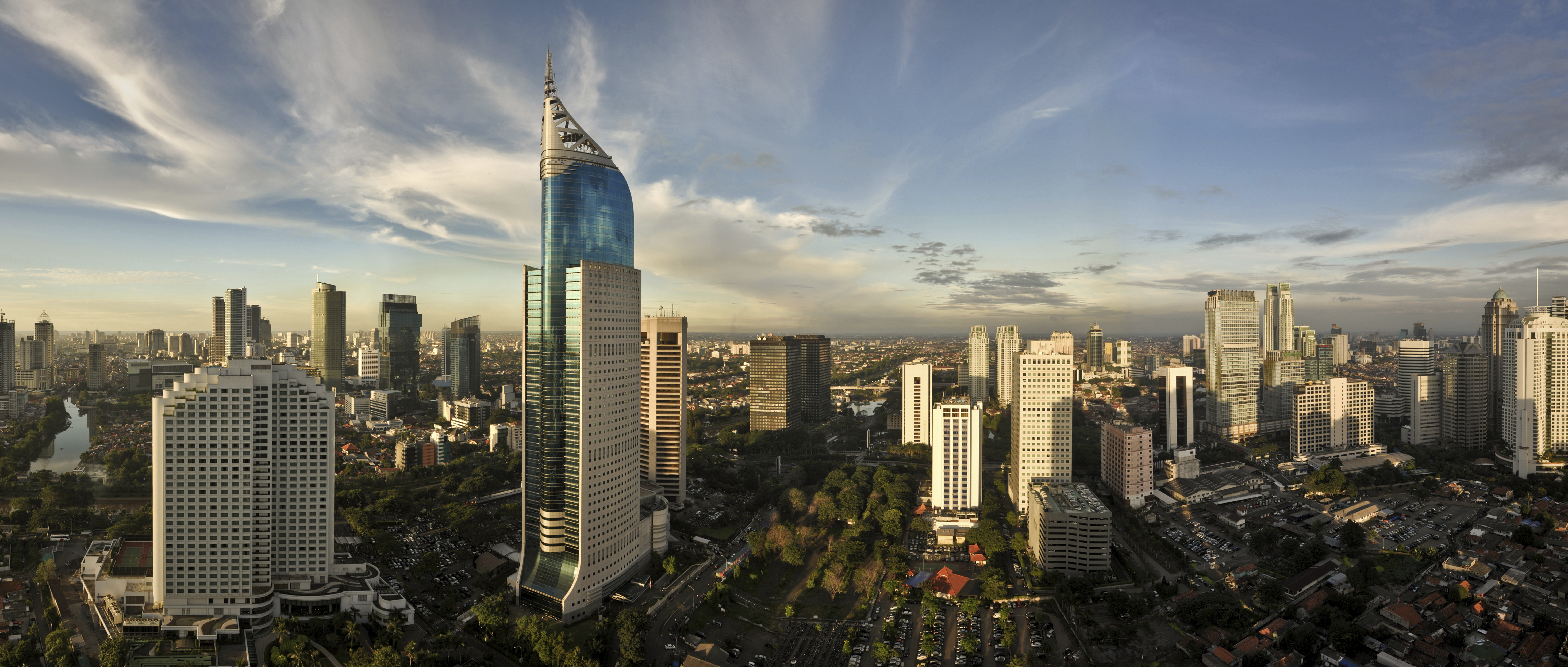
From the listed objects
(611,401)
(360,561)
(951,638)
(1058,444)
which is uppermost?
(611,401)

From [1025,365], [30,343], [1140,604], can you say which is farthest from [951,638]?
[30,343]

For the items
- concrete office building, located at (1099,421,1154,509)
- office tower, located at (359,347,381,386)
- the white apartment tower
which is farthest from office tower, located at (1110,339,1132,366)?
office tower, located at (359,347,381,386)

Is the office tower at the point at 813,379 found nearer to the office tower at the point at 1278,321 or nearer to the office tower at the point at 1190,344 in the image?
the office tower at the point at 1278,321

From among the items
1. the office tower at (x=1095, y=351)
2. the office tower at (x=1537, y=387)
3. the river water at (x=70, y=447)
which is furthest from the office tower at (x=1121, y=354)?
the river water at (x=70, y=447)

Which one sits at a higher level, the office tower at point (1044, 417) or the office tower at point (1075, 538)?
the office tower at point (1044, 417)

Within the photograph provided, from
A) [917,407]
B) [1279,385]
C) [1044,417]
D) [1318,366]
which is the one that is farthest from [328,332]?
[1318,366]

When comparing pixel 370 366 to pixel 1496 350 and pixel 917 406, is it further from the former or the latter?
pixel 1496 350

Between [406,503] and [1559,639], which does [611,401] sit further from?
[1559,639]
